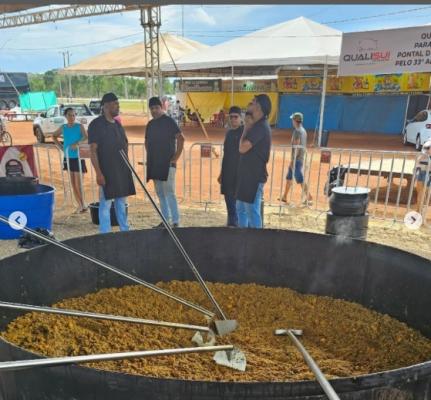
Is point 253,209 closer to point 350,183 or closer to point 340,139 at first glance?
point 350,183

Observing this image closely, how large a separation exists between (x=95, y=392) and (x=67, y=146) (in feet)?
16.9

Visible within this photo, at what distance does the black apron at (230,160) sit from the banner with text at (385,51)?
315 centimetres

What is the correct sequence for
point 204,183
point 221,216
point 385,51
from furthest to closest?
point 204,183
point 385,51
point 221,216

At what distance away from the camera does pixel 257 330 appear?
264cm

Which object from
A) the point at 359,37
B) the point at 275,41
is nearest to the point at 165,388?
the point at 359,37

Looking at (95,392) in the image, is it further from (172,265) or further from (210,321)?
(172,265)

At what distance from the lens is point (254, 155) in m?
4.25

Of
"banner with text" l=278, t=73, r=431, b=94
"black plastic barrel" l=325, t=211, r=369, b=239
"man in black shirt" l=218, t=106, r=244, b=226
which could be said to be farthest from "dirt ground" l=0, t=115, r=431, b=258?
"banner with text" l=278, t=73, r=431, b=94

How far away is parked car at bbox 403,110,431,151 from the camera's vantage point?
47.8 ft

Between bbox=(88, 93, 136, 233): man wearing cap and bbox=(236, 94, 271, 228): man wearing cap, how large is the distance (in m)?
1.27

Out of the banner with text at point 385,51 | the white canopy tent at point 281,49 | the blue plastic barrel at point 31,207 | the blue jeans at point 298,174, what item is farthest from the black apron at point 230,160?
the white canopy tent at point 281,49

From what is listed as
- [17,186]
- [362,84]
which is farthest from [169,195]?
[362,84]

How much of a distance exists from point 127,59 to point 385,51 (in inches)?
698

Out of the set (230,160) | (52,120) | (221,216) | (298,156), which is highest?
(230,160)
